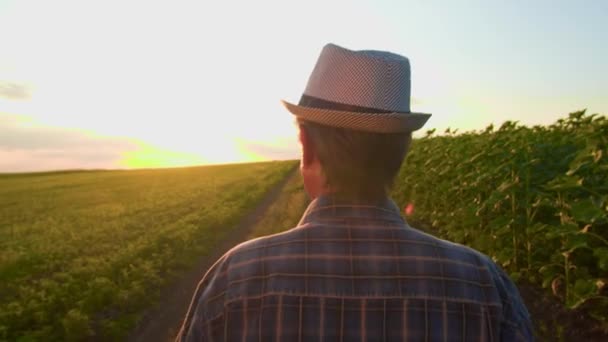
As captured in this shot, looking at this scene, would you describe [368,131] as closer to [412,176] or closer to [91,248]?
[91,248]

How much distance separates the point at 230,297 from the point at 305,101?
2.49 feet

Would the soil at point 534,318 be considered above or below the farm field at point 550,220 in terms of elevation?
below

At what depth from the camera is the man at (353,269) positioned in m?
1.98

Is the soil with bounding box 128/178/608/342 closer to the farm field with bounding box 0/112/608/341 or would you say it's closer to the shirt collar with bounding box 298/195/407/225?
the farm field with bounding box 0/112/608/341

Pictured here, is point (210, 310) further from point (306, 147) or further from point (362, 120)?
point (362, 120)

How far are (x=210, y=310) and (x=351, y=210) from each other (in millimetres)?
610

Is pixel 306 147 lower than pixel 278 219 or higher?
higher

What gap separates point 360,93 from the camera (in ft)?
7.18

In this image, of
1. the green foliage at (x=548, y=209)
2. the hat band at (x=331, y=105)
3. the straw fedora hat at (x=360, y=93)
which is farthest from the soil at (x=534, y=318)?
the hat band at (x=331, y=105)

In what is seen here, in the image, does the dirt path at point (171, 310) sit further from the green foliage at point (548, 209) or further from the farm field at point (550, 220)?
the green foliage at point (548, 209)

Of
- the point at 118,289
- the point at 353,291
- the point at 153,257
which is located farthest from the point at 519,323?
the point at 153,257

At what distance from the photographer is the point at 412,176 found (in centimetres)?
2109

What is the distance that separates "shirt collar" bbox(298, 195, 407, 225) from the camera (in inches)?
82.0

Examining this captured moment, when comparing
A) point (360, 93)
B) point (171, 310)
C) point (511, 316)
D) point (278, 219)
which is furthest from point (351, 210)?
point (278, 219)
